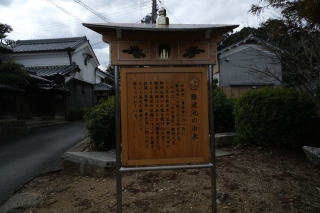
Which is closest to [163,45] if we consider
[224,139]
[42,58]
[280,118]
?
[280,118]

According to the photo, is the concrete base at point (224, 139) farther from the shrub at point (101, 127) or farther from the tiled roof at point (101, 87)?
the tiled roof at point (101, 87)

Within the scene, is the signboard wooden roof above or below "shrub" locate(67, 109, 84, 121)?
above

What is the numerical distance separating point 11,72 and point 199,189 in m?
13.2

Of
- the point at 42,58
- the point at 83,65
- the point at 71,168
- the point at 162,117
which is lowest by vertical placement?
the point at 71,168

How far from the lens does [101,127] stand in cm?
604

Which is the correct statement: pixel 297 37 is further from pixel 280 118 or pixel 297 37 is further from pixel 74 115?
pixel 74 115

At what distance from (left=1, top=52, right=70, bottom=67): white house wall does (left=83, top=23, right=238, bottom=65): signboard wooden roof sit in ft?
65.4

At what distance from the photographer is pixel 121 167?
3.06m

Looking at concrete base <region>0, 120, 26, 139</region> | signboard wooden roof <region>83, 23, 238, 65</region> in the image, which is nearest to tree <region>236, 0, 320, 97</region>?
signboard wooden roof <region>83, 23, 238, 65</region>

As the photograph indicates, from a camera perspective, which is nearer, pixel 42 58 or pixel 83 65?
pixel 42 58

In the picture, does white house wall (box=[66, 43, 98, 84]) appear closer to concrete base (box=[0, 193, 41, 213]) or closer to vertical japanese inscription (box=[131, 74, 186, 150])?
concrete base (box=[0, 193, 41, 213])

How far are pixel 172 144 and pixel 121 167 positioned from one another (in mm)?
826

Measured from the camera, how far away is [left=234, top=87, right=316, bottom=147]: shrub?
5.55 metres

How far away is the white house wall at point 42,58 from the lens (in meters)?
20.9
